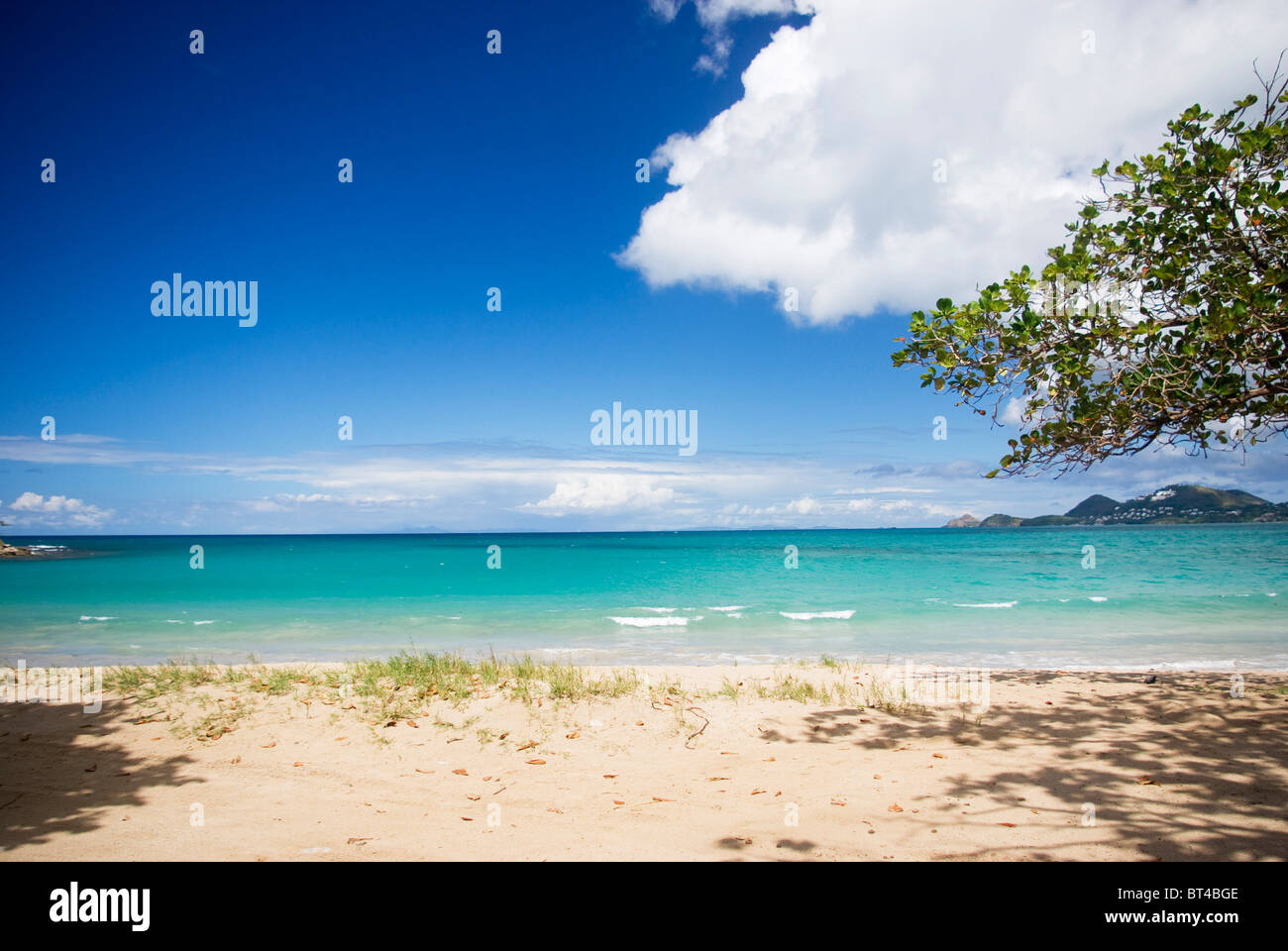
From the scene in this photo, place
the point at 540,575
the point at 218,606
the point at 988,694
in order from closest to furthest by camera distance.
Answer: the point at 988,694 → the point at 218,606 → the point at 540,575

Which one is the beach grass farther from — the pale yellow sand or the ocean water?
the ocean water

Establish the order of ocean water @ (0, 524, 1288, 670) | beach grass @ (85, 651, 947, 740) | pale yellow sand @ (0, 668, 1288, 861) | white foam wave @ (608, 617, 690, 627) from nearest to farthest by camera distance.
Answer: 1. pale yellow sand @ (0, 668, 1288, 861)
2. beach grass @ (85, 651, 947, 740)
3. ocean water @ (0, 524, 1288, 670)
4. white foam wave @ (608, 617, 690, 627)

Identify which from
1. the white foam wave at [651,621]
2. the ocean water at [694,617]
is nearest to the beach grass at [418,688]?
the ocean water at [694,617]

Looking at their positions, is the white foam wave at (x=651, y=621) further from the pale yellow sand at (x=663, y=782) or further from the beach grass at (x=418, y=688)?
the pale yellow sand at (x=663, y=782)

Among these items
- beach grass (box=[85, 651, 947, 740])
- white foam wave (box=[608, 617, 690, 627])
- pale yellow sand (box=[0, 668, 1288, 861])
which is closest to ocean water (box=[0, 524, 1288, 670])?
white foam wave (box=[608, 617, 690, 627])

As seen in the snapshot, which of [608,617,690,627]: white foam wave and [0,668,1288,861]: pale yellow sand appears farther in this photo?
[608,617,690,627]: white foam wave

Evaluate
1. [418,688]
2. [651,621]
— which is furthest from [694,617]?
[418,688]

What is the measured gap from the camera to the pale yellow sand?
195 inches

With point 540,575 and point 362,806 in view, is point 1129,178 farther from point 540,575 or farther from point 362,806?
point 540,575

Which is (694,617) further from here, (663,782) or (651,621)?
(663,782)

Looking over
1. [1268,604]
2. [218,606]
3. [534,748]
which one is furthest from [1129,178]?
[218,606]

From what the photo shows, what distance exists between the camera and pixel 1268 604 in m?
23.0

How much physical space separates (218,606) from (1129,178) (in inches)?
1244

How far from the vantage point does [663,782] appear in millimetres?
6488
